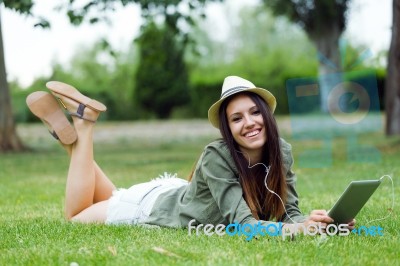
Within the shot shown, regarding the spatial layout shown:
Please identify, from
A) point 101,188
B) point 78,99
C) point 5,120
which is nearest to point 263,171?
point 101,188

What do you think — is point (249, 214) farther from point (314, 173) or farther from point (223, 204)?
point (314, 173)

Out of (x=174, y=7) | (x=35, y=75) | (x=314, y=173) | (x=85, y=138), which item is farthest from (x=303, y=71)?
(x=85, y=138)

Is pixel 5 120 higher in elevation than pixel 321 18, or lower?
lower

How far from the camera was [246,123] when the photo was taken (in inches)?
152

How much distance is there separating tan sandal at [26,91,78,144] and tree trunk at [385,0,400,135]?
8.43m

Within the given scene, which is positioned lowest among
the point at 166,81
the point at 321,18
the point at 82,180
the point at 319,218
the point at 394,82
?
the point at 166,81

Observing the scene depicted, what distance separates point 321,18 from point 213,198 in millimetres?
21282

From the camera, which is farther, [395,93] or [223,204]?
[395,93]

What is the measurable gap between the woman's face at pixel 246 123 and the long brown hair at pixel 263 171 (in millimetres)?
28

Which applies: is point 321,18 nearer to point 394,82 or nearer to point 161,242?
point 394,82

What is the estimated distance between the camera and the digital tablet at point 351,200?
11.3 feet

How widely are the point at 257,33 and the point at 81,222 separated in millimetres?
50851

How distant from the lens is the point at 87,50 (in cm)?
5272

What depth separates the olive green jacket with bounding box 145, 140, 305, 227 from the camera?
12.5 ft
